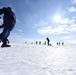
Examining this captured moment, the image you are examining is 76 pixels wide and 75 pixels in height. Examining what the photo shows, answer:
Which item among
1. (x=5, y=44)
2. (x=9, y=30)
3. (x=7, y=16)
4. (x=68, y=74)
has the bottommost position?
(x=68, y=74)

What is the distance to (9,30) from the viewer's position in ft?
27.2

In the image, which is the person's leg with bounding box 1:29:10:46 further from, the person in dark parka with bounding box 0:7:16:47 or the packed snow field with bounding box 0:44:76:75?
the packed snow field with bounding box 0:44:76:75

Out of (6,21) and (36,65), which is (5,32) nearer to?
(6,21)

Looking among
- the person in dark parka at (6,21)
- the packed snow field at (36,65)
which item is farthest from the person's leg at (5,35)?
the packed snow field at (36,65)

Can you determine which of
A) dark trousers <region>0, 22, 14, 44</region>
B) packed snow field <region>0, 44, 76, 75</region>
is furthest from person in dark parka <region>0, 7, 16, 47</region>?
packed snow field <region>0, 44, 76, 75</region>

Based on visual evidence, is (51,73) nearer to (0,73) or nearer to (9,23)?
(0,73)

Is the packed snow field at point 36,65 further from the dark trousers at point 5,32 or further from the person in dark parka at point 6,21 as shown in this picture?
the person in dark parka at point 6,21

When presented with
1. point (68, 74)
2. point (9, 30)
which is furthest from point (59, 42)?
point (68, 74)

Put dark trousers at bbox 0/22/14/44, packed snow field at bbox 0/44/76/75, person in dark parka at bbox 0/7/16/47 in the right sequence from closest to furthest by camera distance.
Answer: packed snow field at bbox 0/44/76/75
dark trousers at bbox 0/22/14/44
person in dark parka at bbox 0/7/16/47

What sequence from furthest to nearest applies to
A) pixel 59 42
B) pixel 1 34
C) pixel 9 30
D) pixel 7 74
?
pixel 59 42, pixel 9 30, pixel 1 34, pixel 7 74

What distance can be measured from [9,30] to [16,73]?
6.36 metres

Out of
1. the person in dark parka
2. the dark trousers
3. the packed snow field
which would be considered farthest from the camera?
the person in dark parka

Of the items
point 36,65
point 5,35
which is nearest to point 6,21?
point 5,35

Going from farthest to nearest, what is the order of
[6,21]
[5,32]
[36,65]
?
1. [6,21]
2. [5,32]
3. [36,65]
